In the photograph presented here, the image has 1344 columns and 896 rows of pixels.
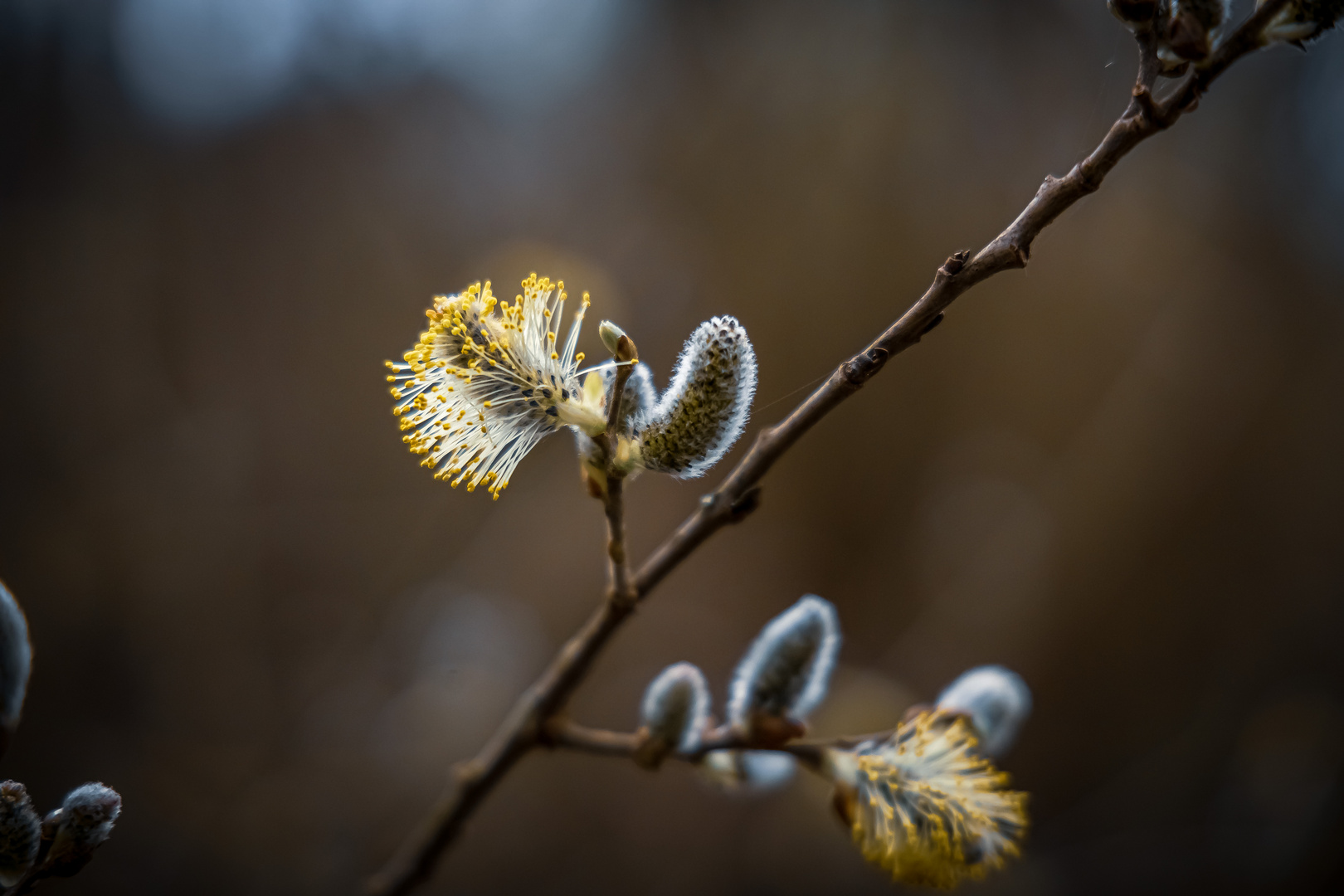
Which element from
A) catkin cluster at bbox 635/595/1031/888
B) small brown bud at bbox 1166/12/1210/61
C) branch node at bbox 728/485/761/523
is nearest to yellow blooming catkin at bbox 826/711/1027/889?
catkin cluster at bbox 635/595/1031/888

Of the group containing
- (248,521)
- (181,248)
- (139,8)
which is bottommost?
(248,521)

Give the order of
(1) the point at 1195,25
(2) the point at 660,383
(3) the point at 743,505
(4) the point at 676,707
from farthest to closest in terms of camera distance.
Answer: (2) the point at 660,383
(4) the point at 676,707
(3) the point at 743,505
(1) the point at 1195,25

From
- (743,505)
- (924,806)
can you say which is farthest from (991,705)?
(743,505)

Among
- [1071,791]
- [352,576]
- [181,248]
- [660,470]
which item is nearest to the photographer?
[660,470]

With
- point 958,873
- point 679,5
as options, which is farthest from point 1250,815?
point 679,5

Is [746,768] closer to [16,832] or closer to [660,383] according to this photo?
[16,832]

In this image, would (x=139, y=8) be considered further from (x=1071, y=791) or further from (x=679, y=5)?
(x=1071, y=791)
